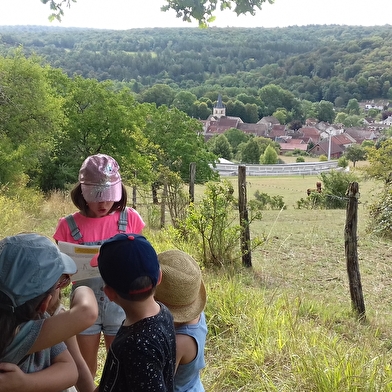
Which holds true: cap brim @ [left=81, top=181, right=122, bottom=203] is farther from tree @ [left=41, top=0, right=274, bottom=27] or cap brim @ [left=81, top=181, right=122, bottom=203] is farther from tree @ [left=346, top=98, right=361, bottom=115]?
tree @ [left=346, top=98, right=361, bottom=115]

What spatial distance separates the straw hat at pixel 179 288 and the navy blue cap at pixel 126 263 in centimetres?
26

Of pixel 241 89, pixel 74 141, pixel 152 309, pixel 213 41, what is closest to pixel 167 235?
pixel 152 309

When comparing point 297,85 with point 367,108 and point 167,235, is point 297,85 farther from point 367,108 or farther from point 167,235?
point 167,235

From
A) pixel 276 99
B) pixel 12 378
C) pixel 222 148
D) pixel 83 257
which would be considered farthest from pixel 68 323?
pixel 276 99

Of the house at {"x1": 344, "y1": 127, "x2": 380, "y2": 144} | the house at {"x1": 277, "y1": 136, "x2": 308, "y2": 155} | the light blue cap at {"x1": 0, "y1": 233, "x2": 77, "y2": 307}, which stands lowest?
the house at {"x1": 344, "y1": 127, "x2": 380, "y2": 144}

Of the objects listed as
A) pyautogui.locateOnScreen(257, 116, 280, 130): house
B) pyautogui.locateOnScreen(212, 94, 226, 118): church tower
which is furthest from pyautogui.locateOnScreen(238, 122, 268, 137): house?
pyautogui.locateOnScreen(212, 94, 226, 118): church tower

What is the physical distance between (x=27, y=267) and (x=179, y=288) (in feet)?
1.88

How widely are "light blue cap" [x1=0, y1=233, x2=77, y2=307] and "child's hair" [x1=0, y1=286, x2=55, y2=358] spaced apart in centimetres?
2

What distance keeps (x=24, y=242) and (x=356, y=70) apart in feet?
455

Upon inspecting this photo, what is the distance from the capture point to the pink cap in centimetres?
216

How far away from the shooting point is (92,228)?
2.23 m

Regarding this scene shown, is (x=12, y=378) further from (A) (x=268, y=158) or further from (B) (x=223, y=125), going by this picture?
(B) (x=223, y=125)

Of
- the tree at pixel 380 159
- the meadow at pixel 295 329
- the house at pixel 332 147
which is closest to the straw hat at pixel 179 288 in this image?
the meadow at pixel 295 329

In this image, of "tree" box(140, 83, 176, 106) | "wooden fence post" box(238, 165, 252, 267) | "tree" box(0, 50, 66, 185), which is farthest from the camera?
"tree" box(140, 83, 176, 106)
